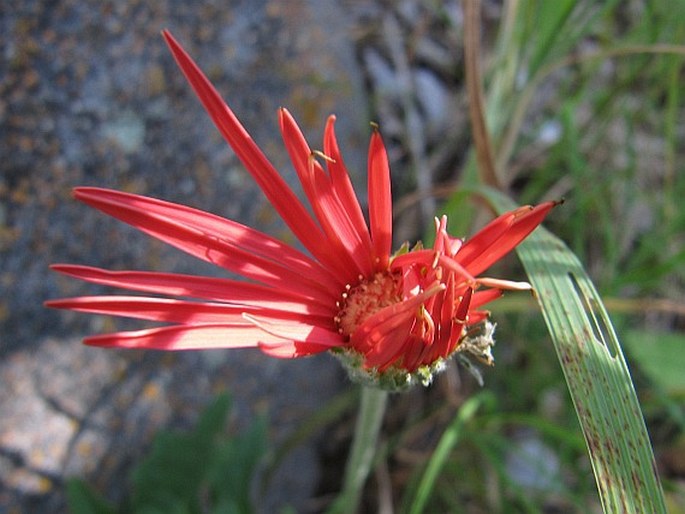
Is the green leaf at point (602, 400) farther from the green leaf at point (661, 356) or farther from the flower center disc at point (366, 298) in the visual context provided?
the green leaf at point (661, 356)

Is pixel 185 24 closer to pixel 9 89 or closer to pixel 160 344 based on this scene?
pixel 9 89

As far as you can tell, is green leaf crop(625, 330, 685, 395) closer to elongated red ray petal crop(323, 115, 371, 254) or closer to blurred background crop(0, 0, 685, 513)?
blurred background crop(0, 0, 685, 513)

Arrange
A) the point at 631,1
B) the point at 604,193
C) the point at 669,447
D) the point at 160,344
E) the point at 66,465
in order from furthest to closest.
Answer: the point at 631,1
the point at 604,193
the point at 669,447
the point at 66,465
the point at 160,344

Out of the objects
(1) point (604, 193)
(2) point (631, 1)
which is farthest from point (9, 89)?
(2) point (631, 1)

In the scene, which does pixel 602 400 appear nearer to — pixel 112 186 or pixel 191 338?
pixel 191 338

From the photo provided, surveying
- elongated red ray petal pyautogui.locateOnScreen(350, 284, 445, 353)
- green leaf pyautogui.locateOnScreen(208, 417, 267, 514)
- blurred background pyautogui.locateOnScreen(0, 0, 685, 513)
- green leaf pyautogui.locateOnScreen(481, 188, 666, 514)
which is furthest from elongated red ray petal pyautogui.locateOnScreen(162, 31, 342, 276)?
green leaf pyautogui.locateOnScreen(208, 417, 267, 514)

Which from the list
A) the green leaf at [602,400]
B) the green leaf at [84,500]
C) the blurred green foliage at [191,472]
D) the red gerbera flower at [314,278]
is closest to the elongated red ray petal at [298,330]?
the red gerbera flower at [314,278]
